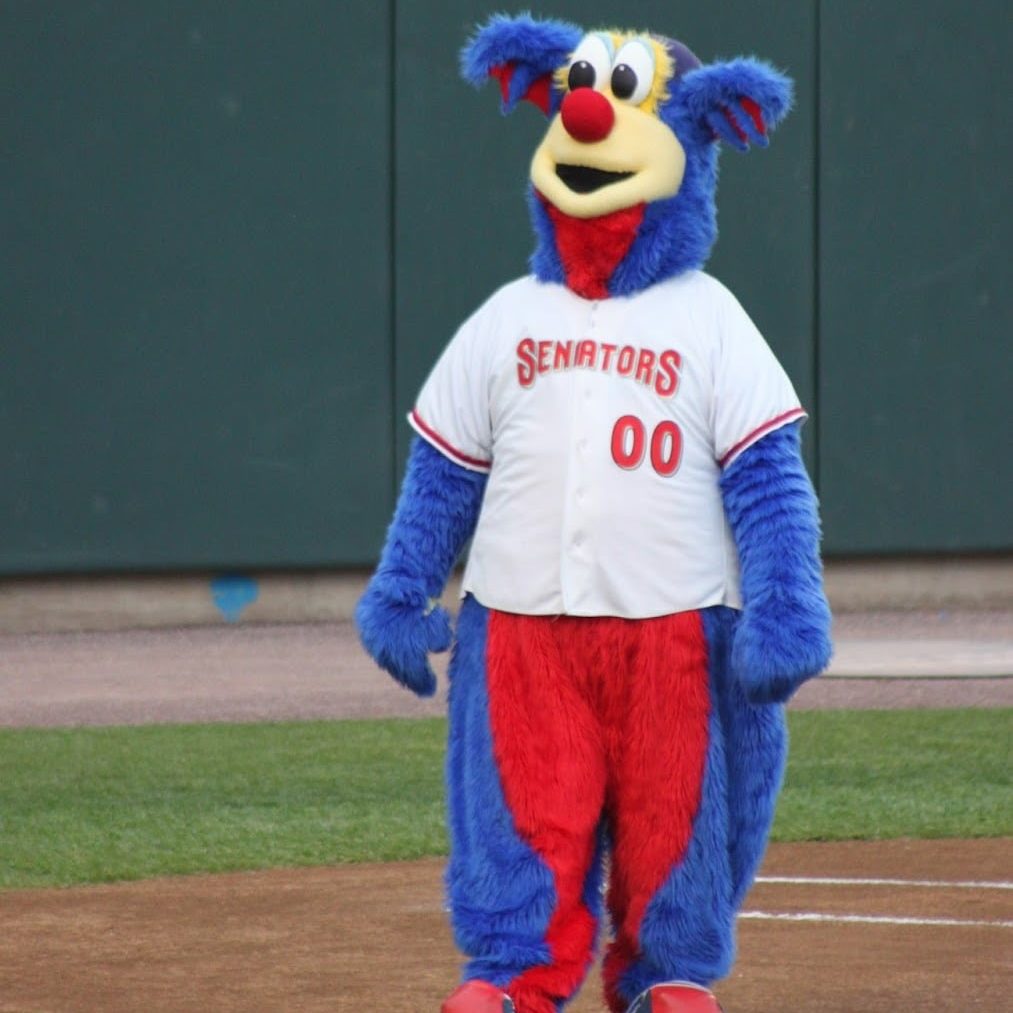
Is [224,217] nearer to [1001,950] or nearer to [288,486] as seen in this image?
[288,486]

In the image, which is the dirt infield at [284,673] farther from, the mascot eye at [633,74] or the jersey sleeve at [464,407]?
the mascot eye at [633,74]

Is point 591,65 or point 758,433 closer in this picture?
point 758,433

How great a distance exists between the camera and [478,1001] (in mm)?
4457

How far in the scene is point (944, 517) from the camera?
47.2 ft

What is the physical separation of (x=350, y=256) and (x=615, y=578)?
29.8 ft

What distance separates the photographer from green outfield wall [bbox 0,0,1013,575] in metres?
13.1

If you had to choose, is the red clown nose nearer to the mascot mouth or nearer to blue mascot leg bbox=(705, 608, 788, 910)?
the mascot mouth

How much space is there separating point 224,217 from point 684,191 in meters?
8.71

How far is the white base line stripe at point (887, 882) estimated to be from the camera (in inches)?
271

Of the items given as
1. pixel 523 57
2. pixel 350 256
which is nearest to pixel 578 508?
pixel 523 57

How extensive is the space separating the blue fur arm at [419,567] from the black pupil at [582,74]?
A: 82 cm

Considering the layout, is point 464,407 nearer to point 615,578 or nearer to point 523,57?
point 615,578

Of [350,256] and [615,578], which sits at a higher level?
[350,256]

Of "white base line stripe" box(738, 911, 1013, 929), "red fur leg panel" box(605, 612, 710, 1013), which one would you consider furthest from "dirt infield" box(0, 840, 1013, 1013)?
"red fur leg panel" box(605, 612, 710, 1013)
